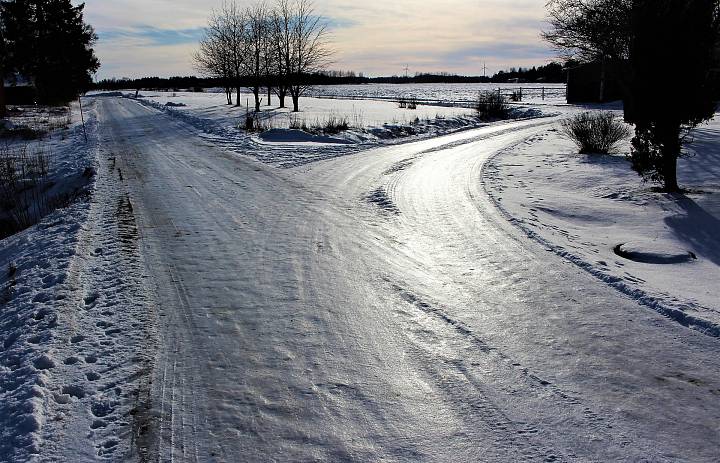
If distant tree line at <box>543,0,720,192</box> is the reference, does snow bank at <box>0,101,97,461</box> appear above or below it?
below

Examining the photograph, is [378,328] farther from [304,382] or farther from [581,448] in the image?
[581,448]

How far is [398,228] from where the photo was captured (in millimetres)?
7242

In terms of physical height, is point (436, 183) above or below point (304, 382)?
above

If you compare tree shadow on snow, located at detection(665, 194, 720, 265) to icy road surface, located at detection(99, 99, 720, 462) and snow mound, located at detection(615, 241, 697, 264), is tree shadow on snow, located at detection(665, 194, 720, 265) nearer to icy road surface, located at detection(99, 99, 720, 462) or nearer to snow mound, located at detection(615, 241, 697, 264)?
snow mound, located at detection(615, 241, 697, 264)

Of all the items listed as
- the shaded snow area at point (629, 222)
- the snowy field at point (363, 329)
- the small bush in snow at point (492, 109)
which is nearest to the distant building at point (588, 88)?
the small bush in snow at point (492, 109)

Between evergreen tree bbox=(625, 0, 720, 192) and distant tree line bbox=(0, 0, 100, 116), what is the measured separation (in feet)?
148

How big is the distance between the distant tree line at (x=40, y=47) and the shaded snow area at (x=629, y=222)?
143 feet

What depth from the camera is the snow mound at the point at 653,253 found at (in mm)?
5887

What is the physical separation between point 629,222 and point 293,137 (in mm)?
12998

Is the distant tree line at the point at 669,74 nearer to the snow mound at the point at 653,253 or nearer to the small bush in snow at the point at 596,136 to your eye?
the snow mound at the point at 653,253

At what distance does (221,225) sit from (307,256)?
1873 mm

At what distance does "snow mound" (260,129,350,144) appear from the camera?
18.2 meters

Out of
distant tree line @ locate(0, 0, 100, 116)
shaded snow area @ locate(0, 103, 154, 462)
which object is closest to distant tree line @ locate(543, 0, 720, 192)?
shaded snow area @ locate(0, 103, 154, 462)

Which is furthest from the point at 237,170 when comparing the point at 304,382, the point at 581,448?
the point at 581,448
